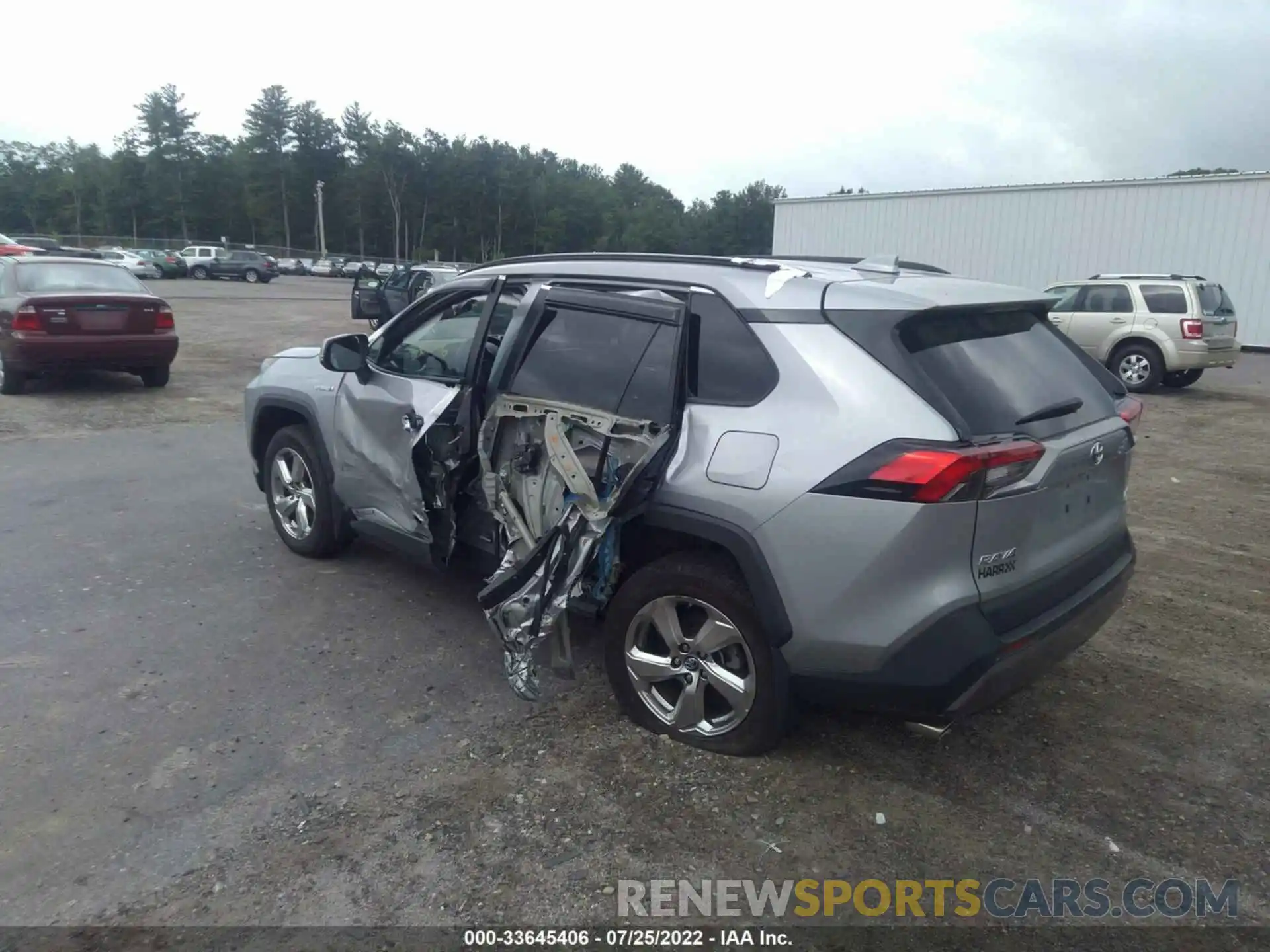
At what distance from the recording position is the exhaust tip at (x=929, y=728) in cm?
315

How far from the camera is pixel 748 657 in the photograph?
11.2ft

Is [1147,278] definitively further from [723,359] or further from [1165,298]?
[723,359]

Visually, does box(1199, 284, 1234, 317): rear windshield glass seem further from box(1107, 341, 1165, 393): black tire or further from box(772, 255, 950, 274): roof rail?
box(772, 255, 950, 274): roof rail

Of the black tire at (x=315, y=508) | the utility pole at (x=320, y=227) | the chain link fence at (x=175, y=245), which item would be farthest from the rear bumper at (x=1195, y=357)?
the utility pole at (x=320, y=227)

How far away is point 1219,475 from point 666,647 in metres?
7.29

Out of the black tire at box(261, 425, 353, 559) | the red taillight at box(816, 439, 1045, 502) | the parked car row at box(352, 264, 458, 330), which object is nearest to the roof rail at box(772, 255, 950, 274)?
the red taillight at box(816, 439, 1045, 502)

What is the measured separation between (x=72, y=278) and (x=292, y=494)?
7394 mm

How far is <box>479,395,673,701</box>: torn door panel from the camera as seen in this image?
3.65 meters

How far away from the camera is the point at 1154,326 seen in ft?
48.4

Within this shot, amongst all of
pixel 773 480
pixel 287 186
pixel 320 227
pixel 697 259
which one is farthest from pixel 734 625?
pixel 287 186

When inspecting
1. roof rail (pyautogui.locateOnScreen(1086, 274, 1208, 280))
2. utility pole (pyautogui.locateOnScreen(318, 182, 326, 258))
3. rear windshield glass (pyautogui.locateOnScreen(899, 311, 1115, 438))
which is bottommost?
rear windshield glass (pyautogui.locateOnScreen(899, 311, 1115, 438))

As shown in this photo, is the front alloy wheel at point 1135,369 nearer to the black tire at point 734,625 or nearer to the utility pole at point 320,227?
the black tire at point 734,625

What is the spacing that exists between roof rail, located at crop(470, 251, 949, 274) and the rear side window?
12.8 inches

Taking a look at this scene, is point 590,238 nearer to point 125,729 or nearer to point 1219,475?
point 1219,475
